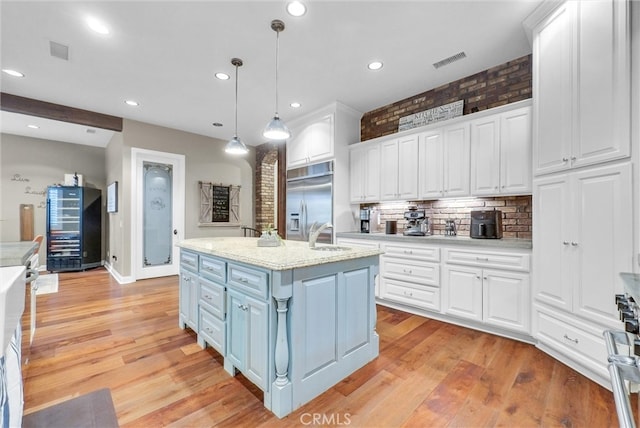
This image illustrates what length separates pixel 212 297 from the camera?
7.16 feet

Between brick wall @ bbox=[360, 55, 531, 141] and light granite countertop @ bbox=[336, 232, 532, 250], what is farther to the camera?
brick wall @ bbox=[360, 55, 531, 141]

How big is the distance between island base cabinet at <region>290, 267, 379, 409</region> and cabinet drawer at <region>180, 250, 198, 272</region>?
1247 millimetres

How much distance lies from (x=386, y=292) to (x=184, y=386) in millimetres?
2390

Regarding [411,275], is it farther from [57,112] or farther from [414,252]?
[57,112]

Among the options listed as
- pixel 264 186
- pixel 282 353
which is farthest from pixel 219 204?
pixel 282 353

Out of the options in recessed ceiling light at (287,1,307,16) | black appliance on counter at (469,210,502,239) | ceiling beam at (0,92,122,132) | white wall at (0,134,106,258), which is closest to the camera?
recessed ceiling light at (287,1,307,16)

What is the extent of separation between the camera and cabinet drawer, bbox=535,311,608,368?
1.88 m

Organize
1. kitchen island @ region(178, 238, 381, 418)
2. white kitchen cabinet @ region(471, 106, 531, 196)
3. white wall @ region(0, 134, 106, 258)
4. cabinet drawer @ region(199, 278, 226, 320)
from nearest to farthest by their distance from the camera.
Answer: kitchen island @ region(178, 238, 381, 418) → cabinet drawer @ region(199, 278, 226, 320) → white kitchen cabinet @ region(471, 106, 531, 196) → white wall @ region(0, 134, 106, 258)

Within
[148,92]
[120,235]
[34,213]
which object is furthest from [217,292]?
[34,213]

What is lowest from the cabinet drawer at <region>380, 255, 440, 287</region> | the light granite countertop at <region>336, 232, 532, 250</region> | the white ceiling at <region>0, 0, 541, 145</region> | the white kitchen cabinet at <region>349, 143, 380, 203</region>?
Result: the cabinet drawer at <region>380, 255, 440, 287</region>

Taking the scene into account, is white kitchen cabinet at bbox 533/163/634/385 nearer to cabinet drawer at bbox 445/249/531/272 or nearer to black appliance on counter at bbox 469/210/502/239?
cabinet drawer at bbox 445/249/531/272

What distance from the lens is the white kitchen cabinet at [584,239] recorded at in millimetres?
1764

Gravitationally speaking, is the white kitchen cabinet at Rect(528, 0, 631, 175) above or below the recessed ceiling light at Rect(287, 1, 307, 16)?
below

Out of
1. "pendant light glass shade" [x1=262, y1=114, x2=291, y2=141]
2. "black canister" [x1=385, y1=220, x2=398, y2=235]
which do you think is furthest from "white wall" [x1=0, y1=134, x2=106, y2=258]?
"black canister" [x1=385, y1=220, x2=398, y2=235]
